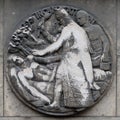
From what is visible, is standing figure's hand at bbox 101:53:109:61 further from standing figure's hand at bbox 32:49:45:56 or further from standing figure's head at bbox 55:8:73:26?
standing figure's hand at bbox 32:49:45:56

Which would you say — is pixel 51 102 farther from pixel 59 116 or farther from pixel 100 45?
pixel 100 45

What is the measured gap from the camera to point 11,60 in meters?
10.8

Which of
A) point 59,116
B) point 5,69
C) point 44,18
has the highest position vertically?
point 44,18

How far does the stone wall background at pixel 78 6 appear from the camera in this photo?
1083 cm

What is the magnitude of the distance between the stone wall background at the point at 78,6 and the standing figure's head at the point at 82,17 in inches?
4.9

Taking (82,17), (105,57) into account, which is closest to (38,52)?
(82,17)

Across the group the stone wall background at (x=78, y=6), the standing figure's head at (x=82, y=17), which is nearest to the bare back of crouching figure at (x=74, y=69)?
the standing figure's head at (x=82, y=17)

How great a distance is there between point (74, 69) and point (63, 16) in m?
0.83

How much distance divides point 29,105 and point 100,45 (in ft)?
4.69

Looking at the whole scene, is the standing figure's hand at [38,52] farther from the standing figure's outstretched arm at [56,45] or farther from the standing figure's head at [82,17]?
the standing figure's head at [82,17]

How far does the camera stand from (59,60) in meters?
10.8

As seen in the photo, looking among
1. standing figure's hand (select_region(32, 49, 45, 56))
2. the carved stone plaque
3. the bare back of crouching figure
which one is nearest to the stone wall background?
the carved stone plaque

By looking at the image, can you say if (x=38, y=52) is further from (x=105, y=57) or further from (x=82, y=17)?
(x=105, y=57)

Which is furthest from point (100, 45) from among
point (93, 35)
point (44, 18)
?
point (44, 18)
